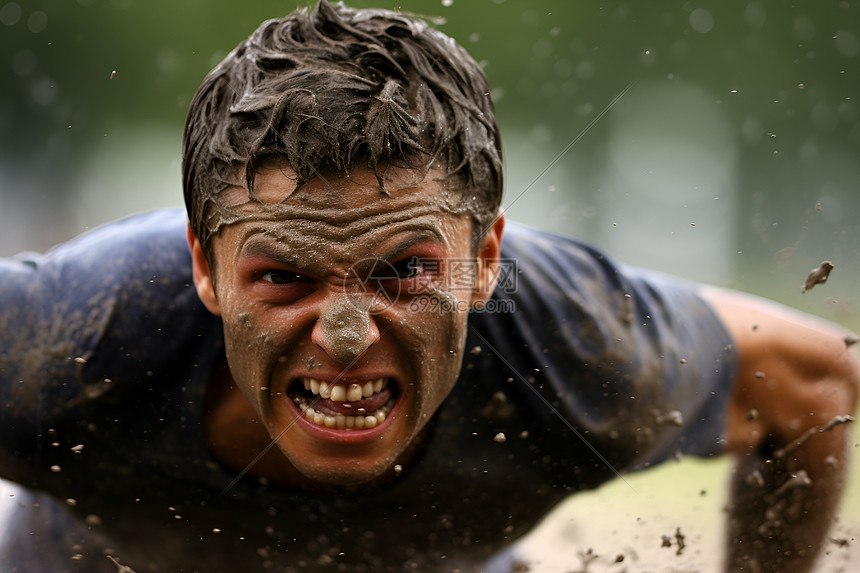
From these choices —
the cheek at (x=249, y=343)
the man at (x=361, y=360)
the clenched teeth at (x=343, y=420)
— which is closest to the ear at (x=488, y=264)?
the man at (x=361, y=360)

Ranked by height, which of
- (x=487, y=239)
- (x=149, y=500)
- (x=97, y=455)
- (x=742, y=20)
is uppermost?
(x=742, y=20)

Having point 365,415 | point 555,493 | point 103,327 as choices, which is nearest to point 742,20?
point 555,493

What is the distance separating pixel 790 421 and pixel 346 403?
1.33 metres

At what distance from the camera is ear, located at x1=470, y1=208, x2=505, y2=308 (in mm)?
1649

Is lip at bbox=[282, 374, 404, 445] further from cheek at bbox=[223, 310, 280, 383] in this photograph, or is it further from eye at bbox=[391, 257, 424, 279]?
eye at bbox=[391, 257, 424, 279]

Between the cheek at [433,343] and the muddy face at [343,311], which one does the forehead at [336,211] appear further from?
the cheek at [433,343]

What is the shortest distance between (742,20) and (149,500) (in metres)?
2.31

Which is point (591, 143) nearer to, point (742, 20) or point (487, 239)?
point (742, 20)

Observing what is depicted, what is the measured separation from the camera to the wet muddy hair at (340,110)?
133 cm

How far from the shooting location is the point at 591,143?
8.91 feet

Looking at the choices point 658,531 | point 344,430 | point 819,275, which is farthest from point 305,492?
point 819,275

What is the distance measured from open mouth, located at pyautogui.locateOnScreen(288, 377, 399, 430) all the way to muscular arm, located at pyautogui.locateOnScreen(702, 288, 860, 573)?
3.60 ft

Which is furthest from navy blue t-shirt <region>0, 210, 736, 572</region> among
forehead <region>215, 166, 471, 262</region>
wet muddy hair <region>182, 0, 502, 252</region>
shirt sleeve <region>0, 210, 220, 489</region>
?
forehead <region>215, 166, 471, 262</region>

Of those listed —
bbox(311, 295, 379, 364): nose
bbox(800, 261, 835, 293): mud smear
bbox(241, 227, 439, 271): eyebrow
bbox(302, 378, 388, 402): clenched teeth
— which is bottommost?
bbox(800, 261, 835, 293): mud smear
